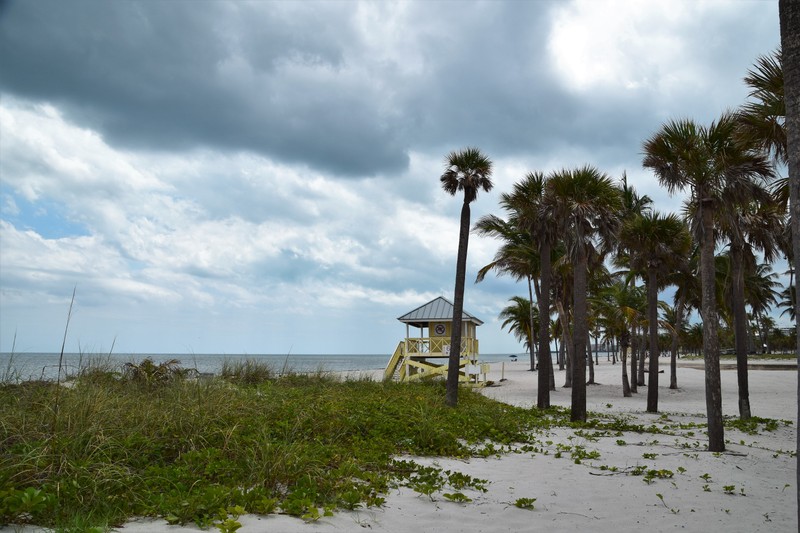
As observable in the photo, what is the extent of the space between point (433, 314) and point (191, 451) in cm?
2357

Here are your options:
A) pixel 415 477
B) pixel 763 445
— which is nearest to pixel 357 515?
pixel 415 477

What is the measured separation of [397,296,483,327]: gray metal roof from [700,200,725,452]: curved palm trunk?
18185mm

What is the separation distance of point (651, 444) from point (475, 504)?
21.3 feet

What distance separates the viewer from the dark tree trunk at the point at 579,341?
1532 centimetres

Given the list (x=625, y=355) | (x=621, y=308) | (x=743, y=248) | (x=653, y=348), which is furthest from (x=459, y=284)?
(x=625, y=355)

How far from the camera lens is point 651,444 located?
11.1 metres

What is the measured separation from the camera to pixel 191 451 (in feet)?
21.1

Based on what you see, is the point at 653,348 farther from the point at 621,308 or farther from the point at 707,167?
the point at 707,167

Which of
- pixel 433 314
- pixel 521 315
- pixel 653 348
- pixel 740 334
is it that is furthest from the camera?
pixel 521 315

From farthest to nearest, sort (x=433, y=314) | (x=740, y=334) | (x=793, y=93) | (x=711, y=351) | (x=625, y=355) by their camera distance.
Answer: (x=433, y=314)
(x=625, y=355)
(x=740, y=334)
(x=711, y=351)
(x=793, y=93)

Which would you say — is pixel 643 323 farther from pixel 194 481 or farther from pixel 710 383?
pixel 194 481

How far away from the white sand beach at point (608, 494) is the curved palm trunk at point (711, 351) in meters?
0.41

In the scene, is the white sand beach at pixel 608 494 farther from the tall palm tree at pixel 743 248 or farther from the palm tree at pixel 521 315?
the palm tree at pixel 521 315

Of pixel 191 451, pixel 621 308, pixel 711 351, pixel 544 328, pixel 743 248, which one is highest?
pixel 743 248
